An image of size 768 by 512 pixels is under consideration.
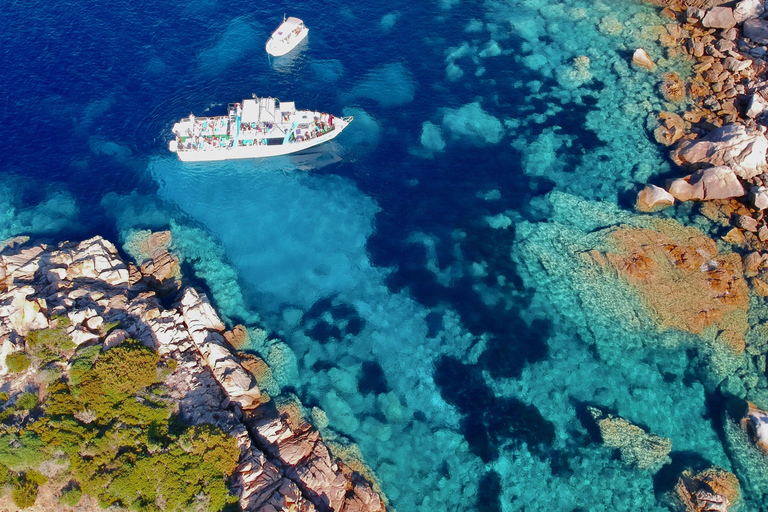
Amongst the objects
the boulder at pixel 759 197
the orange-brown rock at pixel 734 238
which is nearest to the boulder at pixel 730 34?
the boulder at pixel 759 197

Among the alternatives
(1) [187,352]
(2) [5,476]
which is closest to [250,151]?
(1) [187,352]

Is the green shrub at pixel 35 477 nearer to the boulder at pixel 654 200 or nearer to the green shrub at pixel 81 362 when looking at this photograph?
the green shrub at pixel 81 362

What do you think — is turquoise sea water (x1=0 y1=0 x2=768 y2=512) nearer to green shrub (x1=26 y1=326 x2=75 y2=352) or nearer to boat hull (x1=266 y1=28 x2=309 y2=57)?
boat hull (x1=266 y1=28 x2=309 y2=57)

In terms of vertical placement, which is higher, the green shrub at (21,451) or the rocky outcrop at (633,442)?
the green shrub at (21,451)

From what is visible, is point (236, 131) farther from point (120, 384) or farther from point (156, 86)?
point (120, 384)

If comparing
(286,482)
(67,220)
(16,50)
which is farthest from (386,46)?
(286,482)
